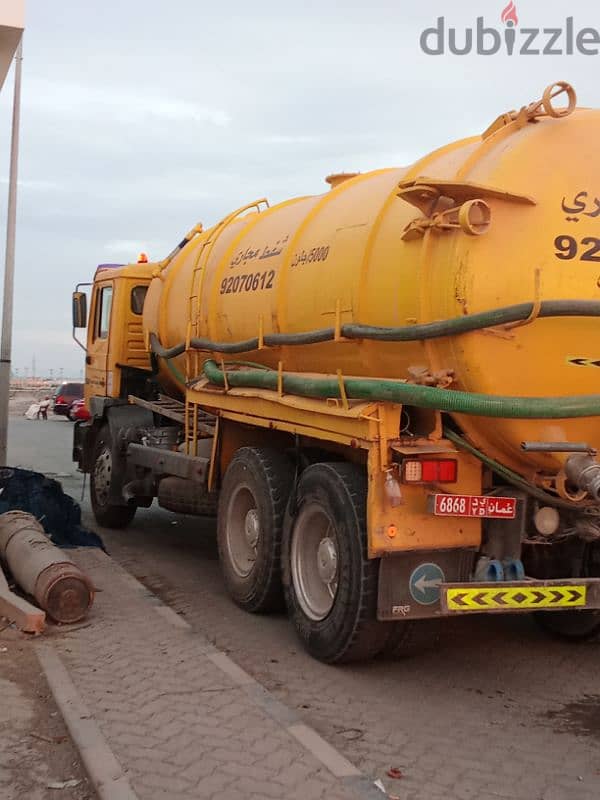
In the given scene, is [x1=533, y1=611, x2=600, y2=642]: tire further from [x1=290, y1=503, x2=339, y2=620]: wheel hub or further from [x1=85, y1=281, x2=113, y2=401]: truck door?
[x1=85, y1=281, x2=113, y2=401]: truck door

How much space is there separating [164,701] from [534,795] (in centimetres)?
187

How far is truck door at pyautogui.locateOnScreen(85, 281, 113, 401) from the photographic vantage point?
10.6 m

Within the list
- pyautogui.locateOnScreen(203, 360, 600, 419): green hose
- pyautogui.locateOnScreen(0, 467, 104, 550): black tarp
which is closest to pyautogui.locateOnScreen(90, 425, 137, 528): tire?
pyautogui.locateOnScreen(0, 467, 104, 550): black tarp

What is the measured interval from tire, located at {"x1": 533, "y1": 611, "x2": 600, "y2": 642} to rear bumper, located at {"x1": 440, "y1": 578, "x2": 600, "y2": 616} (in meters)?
1.20

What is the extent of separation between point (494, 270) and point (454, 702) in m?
2.39

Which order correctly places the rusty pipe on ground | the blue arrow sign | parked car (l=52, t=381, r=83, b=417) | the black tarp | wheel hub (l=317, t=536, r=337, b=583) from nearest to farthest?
the blue arrow sign → wheel hub (l=317, t=536, r=337, b=583) → the rusty pipe on ground → the black tarp → parked car (l=52, t=381, r=83, b=417)

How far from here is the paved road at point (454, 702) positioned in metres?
3.96

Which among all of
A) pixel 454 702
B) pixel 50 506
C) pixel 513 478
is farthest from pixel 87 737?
pixel 50 506

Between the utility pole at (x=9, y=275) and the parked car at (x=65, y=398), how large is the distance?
67.0 ft

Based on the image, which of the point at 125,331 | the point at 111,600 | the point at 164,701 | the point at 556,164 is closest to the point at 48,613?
the point at 111,600

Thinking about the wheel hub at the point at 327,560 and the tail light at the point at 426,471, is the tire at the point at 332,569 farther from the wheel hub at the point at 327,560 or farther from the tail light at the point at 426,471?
the tail light at the point at 426,471

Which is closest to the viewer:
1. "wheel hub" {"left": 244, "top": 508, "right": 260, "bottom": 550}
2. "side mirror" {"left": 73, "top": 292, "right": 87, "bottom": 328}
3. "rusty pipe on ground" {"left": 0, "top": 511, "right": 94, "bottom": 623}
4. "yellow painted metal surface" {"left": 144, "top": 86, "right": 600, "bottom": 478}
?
"yellow painted metal surface" {"left": 144, "top": 86, "right": 600, "bottom": 478}

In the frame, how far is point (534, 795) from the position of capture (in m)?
3.77

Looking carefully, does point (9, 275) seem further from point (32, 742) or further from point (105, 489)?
point (32, 742)
